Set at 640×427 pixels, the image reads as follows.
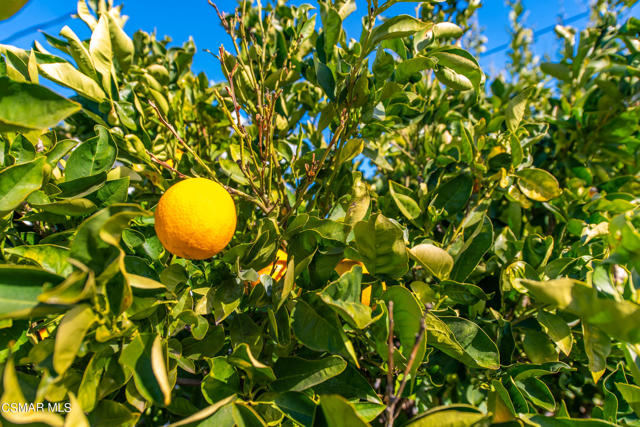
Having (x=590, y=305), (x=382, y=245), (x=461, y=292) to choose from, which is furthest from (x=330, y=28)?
(x=590, y=305)

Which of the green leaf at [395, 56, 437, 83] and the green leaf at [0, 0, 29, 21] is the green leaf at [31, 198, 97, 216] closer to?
the green leaf at [0, 0, 29, 21]

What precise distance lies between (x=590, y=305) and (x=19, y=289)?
75 centimetres

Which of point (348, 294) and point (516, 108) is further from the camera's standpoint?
point (516, 108)

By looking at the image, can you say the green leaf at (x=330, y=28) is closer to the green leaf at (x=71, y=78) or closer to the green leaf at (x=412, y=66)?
the green leaf at (x=412, y=66)

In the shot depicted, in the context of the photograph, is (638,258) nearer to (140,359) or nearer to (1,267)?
(140,359)

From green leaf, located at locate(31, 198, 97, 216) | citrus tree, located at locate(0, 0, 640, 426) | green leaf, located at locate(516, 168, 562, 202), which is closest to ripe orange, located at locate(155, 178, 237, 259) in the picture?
citrus tree, located at locate(0, 0, 640, 426)

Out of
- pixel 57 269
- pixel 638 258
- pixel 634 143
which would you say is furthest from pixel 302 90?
pixel 634 143

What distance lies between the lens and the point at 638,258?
0.55 meters

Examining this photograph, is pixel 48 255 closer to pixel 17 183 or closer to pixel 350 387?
pixel 17 183

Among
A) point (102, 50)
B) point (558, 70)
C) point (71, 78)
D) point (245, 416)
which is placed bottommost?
point (245, 416)

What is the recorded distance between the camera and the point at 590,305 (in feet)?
1.63

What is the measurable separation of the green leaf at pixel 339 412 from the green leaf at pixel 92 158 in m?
0.62

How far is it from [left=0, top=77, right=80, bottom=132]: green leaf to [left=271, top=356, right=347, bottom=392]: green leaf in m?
0.52

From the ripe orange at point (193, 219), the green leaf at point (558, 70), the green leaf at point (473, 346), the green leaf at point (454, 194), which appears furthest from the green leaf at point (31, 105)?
the green leaf at point (558, 70)
